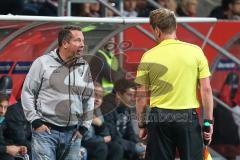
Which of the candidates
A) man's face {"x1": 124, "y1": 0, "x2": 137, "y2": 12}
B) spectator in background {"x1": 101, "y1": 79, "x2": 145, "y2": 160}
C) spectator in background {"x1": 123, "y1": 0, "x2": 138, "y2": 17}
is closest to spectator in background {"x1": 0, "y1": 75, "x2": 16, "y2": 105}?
spectator in background {"x1": 101, "y1": 79, "x2": 145, "y2": 160}

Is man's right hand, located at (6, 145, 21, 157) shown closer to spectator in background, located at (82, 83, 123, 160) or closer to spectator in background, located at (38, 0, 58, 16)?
spectator in background, located at (82, 83, 123, 160)

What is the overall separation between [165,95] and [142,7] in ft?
16.5

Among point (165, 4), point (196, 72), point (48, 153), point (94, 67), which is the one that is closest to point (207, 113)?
point (196, 72)

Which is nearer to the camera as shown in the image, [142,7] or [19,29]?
[19,29]

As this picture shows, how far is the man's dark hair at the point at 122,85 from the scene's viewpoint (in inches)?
388

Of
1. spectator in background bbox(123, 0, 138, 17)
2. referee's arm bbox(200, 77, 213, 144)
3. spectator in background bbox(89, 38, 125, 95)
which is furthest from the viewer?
A: spectator in background bbox(123, 0, 138, 17)

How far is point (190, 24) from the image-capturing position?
10211 mm

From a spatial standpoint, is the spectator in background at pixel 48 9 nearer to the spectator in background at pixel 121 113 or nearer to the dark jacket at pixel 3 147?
the spectator in background at pixel 121 113

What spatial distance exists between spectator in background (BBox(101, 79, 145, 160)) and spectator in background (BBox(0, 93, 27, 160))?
4.61 ft

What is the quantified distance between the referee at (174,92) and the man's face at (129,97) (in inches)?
93.8

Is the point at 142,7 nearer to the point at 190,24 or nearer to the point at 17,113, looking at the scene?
the point at 190,24

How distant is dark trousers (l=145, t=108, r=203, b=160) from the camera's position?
7391 mm

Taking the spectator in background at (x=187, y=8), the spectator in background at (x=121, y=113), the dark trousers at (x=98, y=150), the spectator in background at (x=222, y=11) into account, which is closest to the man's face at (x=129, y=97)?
the spectator in background at (x=121, y=113)

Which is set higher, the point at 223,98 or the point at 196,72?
the point at 196,72
